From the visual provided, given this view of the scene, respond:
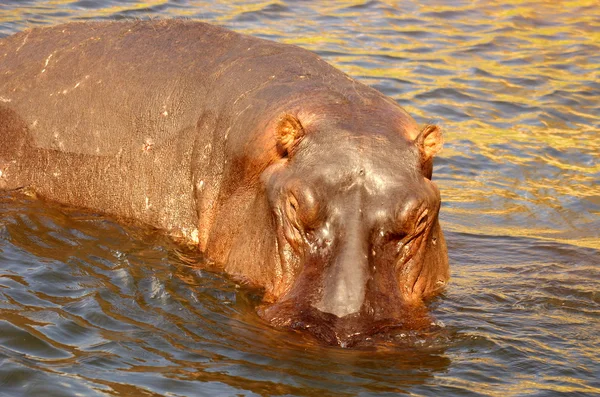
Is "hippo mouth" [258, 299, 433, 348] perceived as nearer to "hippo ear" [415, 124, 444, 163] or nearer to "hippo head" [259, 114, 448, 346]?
"hippo head" [259, 114, 448, 346]

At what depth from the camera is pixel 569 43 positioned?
631 inches

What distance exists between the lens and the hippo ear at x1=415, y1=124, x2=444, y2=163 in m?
6.83

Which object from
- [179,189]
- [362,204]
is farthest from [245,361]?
[179,189]

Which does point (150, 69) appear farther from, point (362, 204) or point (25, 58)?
point (362, 204)

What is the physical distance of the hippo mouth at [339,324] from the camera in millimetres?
5938

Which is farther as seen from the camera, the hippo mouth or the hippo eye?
the hippo eye

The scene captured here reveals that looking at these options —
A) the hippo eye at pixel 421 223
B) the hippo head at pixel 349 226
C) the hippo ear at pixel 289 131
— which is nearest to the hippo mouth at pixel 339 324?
the hippo head at pixel 349 226

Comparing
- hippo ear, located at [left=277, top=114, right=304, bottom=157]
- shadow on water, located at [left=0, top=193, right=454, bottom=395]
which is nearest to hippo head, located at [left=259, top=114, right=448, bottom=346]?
hippo ear, located at [left=277, top=114, right=304, bottom=157]

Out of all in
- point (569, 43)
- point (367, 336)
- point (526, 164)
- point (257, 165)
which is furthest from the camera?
point (569, 43)

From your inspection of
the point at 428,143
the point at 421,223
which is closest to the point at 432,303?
the point at 421,223

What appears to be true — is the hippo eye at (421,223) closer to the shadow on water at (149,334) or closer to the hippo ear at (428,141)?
the hippo ear at (428,141)

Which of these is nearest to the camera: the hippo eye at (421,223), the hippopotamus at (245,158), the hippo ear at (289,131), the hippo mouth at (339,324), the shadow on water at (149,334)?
the shadow on water at (149,334)

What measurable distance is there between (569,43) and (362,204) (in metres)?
10.5

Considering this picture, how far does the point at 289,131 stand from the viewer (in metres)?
6.78
